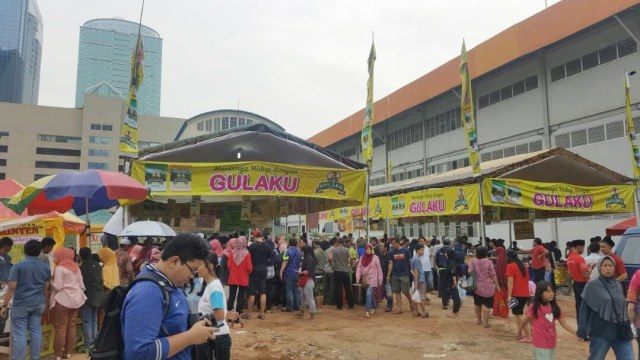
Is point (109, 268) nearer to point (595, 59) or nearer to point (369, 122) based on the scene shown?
point (369, 122)

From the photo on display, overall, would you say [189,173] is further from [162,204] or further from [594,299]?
[594,299]

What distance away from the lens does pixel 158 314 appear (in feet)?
6.72

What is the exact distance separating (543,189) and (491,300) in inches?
164

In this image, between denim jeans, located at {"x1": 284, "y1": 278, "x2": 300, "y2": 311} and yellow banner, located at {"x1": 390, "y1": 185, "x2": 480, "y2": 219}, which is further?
yellow banner, located at {"x1": 390, "y1": 185, "x2": 480, "y2": 219}

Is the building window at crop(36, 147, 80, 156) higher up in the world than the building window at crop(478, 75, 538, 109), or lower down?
higher up

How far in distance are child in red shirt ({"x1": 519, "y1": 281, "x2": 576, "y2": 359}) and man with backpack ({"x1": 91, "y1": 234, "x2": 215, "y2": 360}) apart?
4487 millimetres

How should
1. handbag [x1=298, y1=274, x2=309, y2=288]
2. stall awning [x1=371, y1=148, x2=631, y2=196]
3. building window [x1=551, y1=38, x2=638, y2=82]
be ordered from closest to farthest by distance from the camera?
handbag [x1=298, y1=274, x2=309, y2=288], stall awning [x1=371, y1=148, x2=631, y2=196], building window [x1=551, y1=38, x2=638, y2=82]

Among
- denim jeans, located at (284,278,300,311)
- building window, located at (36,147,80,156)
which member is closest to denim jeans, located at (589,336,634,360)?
denim jeans, located at (284,278,300,311)

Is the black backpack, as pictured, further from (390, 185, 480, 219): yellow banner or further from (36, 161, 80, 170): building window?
(36, 161, 80, 170): building window

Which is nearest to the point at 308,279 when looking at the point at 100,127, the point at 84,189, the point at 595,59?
the point at 84,189

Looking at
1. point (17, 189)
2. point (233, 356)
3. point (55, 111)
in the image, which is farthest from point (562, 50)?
point (55, 111)

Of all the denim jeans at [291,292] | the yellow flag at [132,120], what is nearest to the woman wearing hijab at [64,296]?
the yellow flag at [132,120]

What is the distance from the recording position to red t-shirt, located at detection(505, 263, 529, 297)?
8.17m

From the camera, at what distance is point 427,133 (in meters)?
31.6
